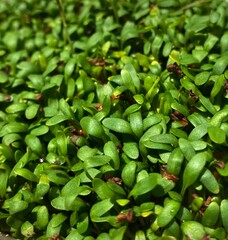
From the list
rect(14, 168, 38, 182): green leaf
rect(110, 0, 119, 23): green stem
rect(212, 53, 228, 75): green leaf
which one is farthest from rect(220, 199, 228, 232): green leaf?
rect(110, 0, 119, 23): green stem

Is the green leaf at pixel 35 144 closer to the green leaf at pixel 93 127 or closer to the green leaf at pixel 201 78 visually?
the green leaf at pixel 93 127

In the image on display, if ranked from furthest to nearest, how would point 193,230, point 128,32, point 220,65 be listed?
point 128,32 < point 220,65 < point 193,230

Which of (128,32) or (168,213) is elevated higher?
(128,32)

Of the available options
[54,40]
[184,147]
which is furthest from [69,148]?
[54,40]

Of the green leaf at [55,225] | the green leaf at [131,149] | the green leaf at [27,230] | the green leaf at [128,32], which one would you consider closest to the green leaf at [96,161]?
the green leaf at [131,149]

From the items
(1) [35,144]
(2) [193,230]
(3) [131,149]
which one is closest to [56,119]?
(1) [35,144]

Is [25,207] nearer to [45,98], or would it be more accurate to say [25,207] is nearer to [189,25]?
[45,98]

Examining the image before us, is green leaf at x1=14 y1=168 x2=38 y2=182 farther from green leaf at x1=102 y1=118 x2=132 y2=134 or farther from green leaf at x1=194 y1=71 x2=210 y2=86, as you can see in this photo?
green leaf at x1=194 y1=71 x2=210 y2=86

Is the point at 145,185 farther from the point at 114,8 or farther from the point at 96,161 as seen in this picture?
the point at 114,8
